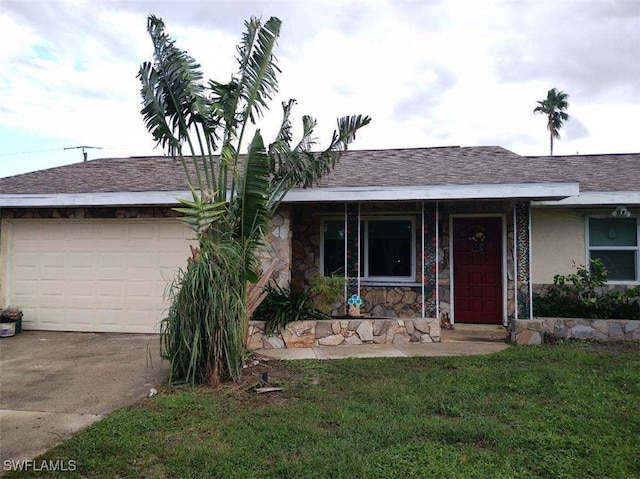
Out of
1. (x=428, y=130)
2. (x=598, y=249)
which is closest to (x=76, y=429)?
(x=598, y=249)

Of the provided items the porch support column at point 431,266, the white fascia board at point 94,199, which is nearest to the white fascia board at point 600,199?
the porch support column at point 431,266

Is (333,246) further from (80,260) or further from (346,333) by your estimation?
(80,260)

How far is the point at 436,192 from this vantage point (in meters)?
8.04

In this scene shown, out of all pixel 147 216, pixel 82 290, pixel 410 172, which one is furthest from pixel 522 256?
pixel 82 290

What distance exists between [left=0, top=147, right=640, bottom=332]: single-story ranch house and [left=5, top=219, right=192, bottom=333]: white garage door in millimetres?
22

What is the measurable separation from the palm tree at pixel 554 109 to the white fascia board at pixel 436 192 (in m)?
34.3

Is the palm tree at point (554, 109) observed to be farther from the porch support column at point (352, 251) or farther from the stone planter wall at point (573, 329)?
the porch support column at point (352, 251)

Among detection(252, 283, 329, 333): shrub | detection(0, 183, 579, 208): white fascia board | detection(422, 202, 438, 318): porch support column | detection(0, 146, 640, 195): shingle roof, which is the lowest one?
detection(252, 283, 329, 333): shrub

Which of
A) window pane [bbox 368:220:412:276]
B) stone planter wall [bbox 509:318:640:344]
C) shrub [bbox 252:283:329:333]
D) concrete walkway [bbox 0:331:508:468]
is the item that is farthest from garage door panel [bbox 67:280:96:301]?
stone planter wall [bbox 509:318:640:344]

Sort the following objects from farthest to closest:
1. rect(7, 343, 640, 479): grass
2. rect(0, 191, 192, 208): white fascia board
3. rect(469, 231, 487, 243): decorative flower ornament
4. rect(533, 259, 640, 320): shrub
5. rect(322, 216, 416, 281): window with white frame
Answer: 1. rect(322, 216, 416, 281): window with white frame
2. rect(469, 231, 487, 243): decorative flower ornament
3. rect(0, 191, 192, 208): white fascia board
4. rect(533, 259, 640, 320): shrub
5. rect(7, 343, 640, 479): grass

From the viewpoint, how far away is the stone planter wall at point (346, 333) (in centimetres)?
779

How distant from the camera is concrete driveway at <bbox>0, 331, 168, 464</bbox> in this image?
13.8ft

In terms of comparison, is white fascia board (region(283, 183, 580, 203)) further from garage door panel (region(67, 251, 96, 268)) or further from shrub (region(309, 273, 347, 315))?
garage door panel (region(67, 251, 96, 268))

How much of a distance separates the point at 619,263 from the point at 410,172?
480cm
